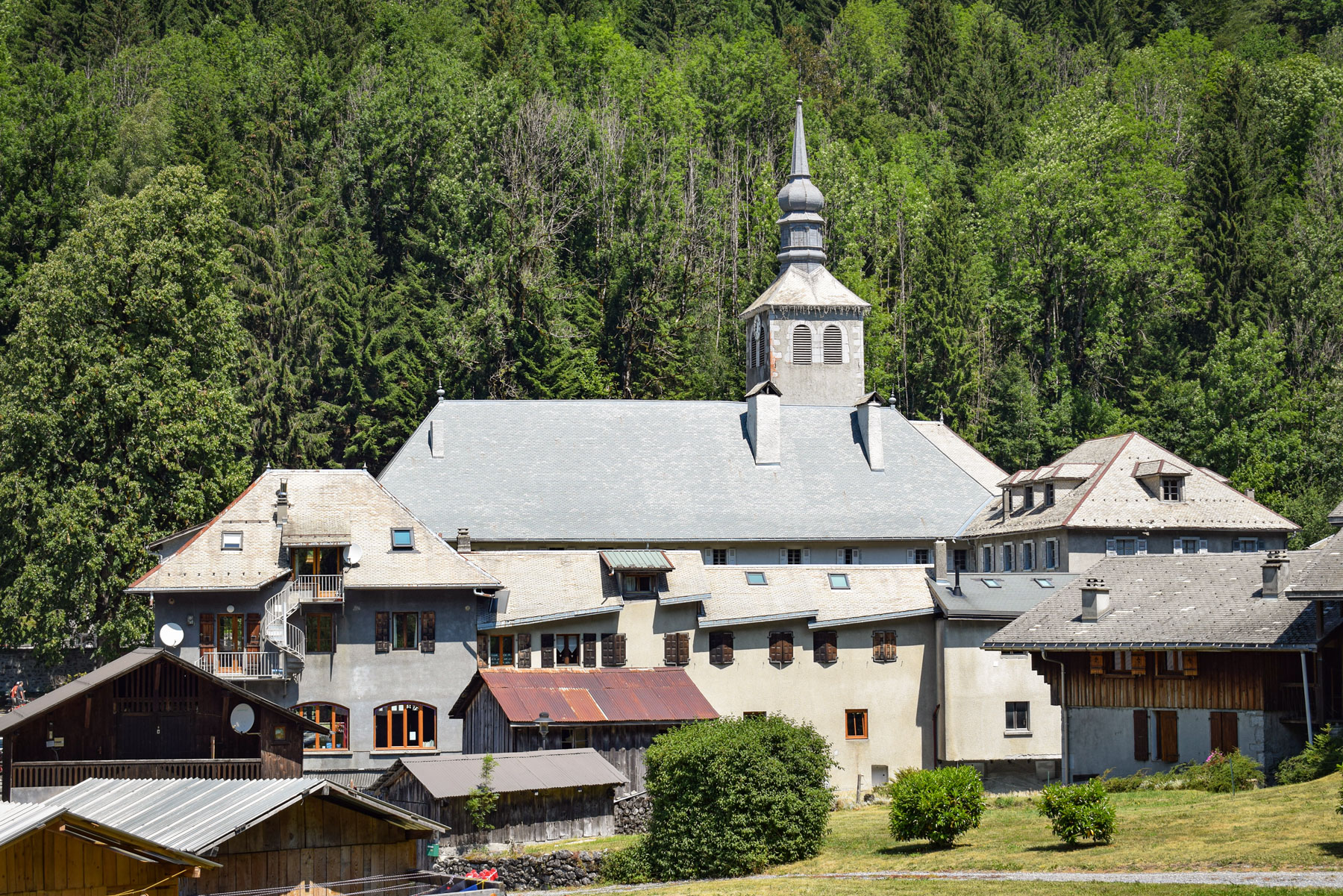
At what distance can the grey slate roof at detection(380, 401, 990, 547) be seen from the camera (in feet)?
218

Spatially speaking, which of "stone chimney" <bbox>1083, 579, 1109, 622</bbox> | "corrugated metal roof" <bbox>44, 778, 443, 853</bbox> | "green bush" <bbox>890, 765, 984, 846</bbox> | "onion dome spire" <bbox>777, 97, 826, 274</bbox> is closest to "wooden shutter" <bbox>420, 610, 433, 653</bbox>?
"stone chimney" <bbox>1083, 579, 1109, 622</bbox>

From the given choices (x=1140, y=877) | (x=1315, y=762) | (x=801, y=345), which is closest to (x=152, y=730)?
(x=1140, y=877)

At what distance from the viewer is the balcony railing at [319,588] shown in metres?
54.6

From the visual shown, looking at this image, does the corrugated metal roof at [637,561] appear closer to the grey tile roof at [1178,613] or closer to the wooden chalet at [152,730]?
the grey tile roof at [1178,613]

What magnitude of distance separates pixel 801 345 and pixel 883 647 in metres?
25.4

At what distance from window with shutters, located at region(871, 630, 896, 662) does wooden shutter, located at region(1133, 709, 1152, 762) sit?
10.3m

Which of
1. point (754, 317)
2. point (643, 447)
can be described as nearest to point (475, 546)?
point (643, 447)

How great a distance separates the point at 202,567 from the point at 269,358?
23.3m

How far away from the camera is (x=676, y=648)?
185 feet

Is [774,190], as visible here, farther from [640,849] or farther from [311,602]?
[640,849]

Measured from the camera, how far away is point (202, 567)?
54.8 m

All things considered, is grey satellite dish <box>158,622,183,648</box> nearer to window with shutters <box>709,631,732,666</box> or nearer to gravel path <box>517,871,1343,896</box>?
window with shutters <box>709,631,732,666</box>

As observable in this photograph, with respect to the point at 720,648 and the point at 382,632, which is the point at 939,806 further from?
the point at 382,632

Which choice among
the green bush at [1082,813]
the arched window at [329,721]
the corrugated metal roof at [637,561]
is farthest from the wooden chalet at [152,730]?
the corrugated metal roof at [637,561]
